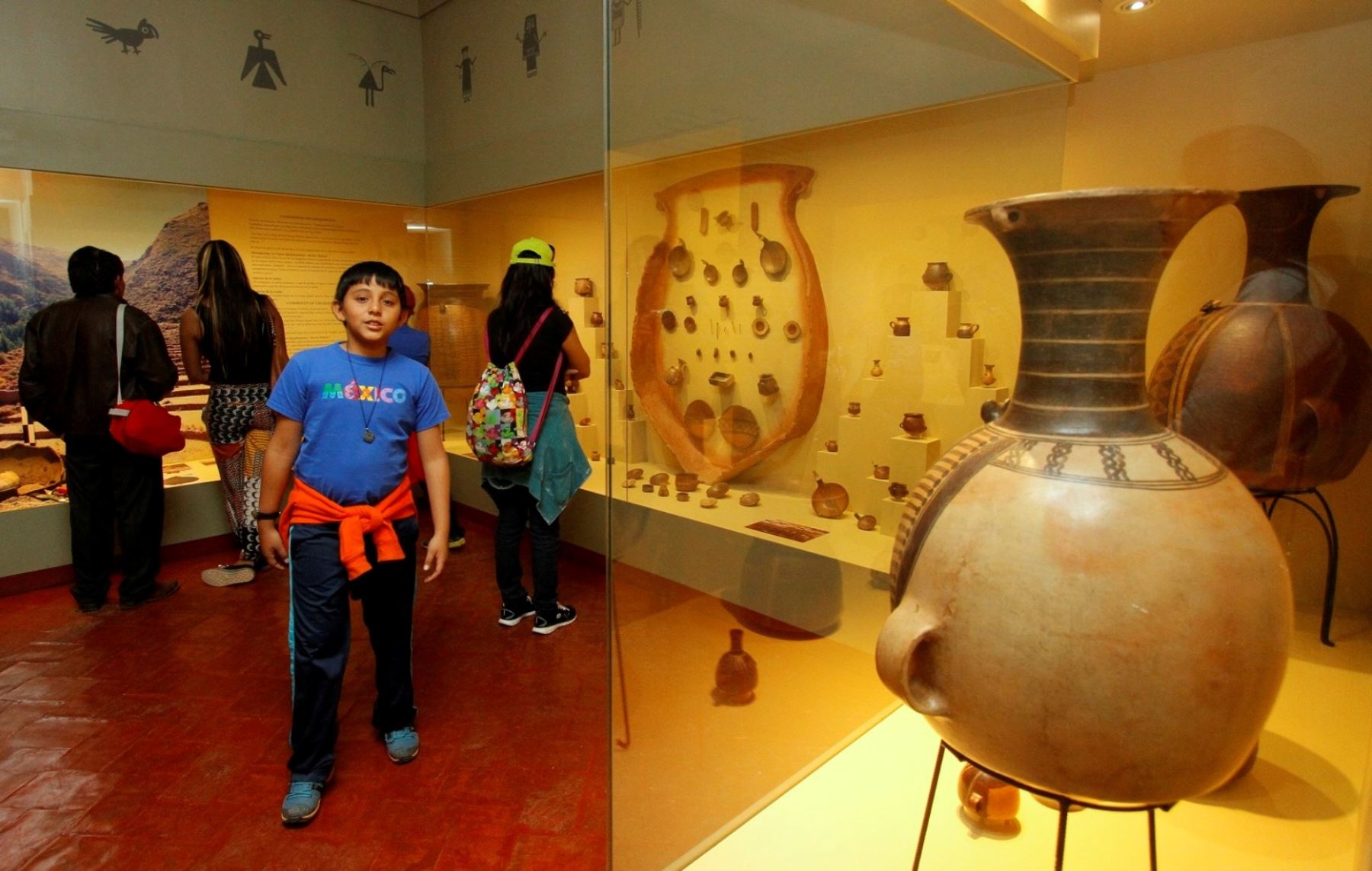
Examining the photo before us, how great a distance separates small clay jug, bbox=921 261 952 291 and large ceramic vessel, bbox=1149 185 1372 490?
2.93 feet

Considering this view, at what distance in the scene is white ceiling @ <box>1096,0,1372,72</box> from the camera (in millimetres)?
1657

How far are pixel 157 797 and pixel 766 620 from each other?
1995 millimetres

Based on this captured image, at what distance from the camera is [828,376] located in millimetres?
2539

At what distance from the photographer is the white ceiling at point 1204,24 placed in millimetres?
1657

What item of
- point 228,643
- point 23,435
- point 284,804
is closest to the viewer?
point 284,804

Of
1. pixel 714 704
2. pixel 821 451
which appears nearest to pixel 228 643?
pixel 714 704

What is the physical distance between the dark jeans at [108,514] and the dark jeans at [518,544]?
6.37ft

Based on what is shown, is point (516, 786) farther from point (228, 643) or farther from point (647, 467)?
point (228, 643)

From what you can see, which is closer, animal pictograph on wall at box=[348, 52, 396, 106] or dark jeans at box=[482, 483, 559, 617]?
dark jeans at box=[482, 483, 559, 617]

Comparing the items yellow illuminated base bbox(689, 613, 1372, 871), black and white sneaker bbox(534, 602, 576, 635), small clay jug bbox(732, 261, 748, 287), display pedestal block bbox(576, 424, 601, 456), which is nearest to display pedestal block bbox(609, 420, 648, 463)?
small clay jug bbox(732, 261, 748, 287)

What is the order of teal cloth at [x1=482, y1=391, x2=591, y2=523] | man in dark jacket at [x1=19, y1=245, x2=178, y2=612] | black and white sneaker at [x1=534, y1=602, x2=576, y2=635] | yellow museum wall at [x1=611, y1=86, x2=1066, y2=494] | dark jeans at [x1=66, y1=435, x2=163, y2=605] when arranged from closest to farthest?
yellow museum wall at [x1=611, y1=86, x2=1066, y2=494] → teal cloth at [x1=482, y1=391, x2=591, y2=523] → black and white sneaker at [x1=534, y1=602, x2=576, y2=635] → man in dark jacket at [x1=19, y1=245, x2=178, y2=612] → dark jeans at [x1=66, y1=435, x2=163, y2=605]

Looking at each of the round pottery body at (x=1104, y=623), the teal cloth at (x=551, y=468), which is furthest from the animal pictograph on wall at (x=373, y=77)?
the round pottery body at (x=1104, y=623)

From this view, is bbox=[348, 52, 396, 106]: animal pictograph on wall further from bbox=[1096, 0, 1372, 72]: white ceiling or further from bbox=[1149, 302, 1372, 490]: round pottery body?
bbox=[1149, 302, 1372, 490]: round pottery body

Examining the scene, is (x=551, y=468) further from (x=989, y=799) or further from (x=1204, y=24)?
(x=1204, y=24)
